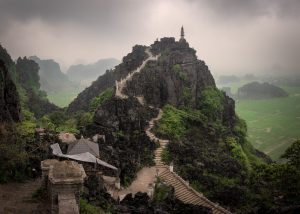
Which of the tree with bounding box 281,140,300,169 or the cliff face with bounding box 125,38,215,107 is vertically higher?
the cliff face with bounding box 125,38,215,107

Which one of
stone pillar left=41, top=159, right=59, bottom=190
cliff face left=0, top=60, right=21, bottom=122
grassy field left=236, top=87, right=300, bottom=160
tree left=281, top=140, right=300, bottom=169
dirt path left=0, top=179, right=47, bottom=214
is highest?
cliff face left=0, top=60, right=21, bottom=122

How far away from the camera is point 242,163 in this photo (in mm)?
50562

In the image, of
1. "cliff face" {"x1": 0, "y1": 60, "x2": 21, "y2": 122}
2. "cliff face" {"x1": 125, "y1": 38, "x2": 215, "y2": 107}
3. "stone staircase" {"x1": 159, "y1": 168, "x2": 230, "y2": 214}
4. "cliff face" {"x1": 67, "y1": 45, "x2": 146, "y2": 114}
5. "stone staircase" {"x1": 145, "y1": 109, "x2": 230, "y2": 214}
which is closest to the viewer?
"stone staircase" {"x1": 159, "y1": 168, "x2": 230, "y2": 214}

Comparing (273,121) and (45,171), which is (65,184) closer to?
(45,171)

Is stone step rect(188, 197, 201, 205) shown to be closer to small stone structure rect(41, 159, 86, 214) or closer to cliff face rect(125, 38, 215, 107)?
small stone structure rect(41, 159, 86, 214)

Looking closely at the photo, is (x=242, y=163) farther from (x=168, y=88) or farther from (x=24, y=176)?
(x=24, y=176)

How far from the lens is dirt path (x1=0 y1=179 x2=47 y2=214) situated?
1683cm

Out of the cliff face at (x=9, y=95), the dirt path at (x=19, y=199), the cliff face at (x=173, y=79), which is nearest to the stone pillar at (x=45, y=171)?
the dirt path at (x=19, y=199)

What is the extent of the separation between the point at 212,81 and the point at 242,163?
961 inches

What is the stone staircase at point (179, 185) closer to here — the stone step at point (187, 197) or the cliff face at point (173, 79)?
the stone step at point (187, 197)

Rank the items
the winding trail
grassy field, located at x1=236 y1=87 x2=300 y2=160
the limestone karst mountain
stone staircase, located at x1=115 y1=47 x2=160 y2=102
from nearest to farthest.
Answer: the winding trail < the limestone karst mountain < stone staircase, located at x1=115 y1=47 x2=160 y2=102 < grassy field, located at x1=236 y1=87 x2=300 y2=160

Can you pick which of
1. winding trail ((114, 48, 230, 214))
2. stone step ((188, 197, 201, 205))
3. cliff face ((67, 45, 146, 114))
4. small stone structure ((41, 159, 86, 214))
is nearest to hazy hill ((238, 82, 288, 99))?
cliff face ((67, 45, 146, 114))

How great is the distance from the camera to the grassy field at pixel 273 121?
4069 inches

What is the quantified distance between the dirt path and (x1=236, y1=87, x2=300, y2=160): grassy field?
70.5 metres
